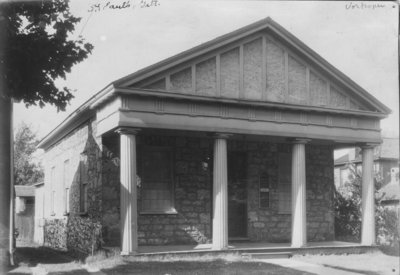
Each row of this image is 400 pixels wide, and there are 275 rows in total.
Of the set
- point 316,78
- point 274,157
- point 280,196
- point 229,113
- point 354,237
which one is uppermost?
point 316,78

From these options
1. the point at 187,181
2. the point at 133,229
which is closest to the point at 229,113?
the point at 187,181

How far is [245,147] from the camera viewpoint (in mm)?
18375

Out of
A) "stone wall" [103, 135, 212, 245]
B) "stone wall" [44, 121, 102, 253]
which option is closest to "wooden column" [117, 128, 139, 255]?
"stone wall" [103, 135, 212, 245]

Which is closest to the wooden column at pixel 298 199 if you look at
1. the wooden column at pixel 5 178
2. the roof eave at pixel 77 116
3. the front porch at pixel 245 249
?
the front porch at pixel 245 249

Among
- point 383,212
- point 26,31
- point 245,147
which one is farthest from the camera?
point 383,212

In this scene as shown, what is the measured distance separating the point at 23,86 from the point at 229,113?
628 cm

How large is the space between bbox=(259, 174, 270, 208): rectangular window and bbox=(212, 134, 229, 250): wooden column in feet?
12.0

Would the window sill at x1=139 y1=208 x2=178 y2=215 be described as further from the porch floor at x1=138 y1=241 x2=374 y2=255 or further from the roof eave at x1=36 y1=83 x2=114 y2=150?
the roof eave at x1=36 y1=83 x2=114 y2=150

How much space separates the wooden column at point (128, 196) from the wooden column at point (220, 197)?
99.5 inches

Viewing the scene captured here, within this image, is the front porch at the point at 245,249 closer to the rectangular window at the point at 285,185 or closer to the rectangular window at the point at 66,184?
the rectangular window at the point at 285,185

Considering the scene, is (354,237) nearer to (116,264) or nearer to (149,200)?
(149,200)

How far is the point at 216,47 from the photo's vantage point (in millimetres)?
15516

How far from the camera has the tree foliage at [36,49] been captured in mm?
11336

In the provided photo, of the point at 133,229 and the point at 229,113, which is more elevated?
the point at 229,113
